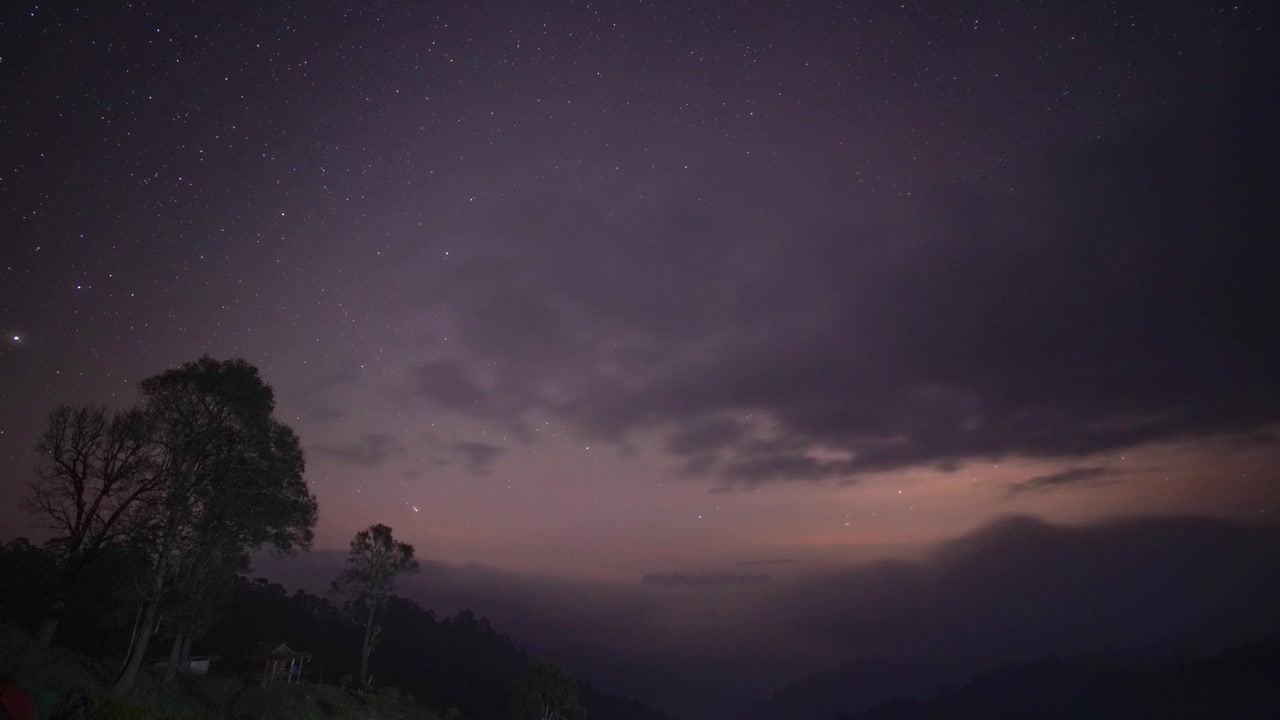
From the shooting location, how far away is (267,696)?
26.0 m

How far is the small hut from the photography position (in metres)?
34.5

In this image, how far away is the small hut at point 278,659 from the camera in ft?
113

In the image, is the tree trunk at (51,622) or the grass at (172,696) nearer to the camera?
the grass at (172,696)

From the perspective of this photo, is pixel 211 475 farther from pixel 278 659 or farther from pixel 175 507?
pixel 278 659

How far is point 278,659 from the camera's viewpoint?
35.5 meters

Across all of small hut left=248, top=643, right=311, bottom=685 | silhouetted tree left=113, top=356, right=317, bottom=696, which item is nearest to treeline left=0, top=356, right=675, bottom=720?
silhouetted tree left=113, top=356, right=317, bottom=696

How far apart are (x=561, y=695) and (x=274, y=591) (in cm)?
5161

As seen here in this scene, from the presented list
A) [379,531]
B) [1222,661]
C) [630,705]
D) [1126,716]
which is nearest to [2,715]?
[379,531]

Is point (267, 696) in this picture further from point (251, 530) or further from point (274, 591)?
point (274, 591)

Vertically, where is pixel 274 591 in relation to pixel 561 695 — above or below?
above

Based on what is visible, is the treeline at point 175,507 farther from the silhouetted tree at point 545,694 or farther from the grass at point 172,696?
the silhouetted tree at point 545,694

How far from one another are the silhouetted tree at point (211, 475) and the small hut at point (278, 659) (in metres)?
16.7

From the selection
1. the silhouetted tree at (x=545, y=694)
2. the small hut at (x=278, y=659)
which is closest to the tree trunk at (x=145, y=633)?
the small hut at (x=278, y=659)

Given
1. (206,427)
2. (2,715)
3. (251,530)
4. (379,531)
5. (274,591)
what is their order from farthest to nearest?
1. (274,591)
2. (379,531)
3. (251,530)
4. (206,427)
5. (2,715)
